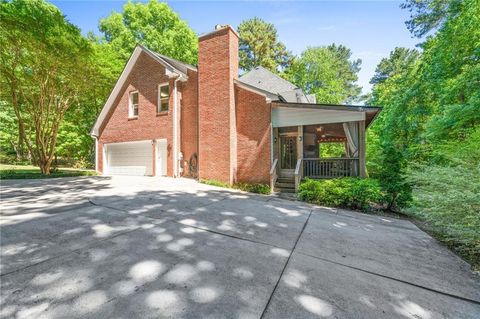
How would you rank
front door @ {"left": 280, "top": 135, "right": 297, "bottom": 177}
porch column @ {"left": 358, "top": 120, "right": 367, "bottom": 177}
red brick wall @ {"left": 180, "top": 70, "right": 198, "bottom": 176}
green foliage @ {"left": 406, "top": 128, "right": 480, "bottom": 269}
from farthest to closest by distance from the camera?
1. red brick wall @ {"left": 180, "top": 70, "right": 198, "bottom": 176}
2. front door @ {"left": 280, "top": 135, "right": 297, "bottom": 177}
3. porch column @ {"left": 358, "top": 120, "right": 367, "bottom": 177}
4. green foliage @ {"left": 406, "top": 128, "right": 480, "bottom": 269}

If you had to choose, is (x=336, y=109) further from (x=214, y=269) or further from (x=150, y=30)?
(x=150, y=30)

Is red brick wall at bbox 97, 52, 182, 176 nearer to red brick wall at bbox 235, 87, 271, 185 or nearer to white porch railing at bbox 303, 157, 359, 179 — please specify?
red brick wall at bbox 235, 87, 271, 185

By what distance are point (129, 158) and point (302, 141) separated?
10940mm

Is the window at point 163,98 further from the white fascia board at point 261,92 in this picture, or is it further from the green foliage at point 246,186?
the green foliage at point 246,186

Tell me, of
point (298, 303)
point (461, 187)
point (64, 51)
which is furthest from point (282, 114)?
point (64, 51)

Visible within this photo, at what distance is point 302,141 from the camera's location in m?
9.95

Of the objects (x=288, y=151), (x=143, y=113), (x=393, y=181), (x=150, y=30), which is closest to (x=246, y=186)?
(x=288, y=151)

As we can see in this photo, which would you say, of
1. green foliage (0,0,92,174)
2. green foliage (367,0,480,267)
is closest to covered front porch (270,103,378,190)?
green foliage (367,0,480,267)

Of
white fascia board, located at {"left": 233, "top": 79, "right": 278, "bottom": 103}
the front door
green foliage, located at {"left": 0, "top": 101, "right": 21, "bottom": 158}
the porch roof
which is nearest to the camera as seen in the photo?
the porch roof

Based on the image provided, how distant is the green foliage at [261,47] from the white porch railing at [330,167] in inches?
874

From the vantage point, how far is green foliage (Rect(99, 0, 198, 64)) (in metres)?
22.1

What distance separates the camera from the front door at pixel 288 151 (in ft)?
37.3

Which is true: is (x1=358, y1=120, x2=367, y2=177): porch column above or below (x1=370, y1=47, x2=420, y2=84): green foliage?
below

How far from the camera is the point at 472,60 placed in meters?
10.4
